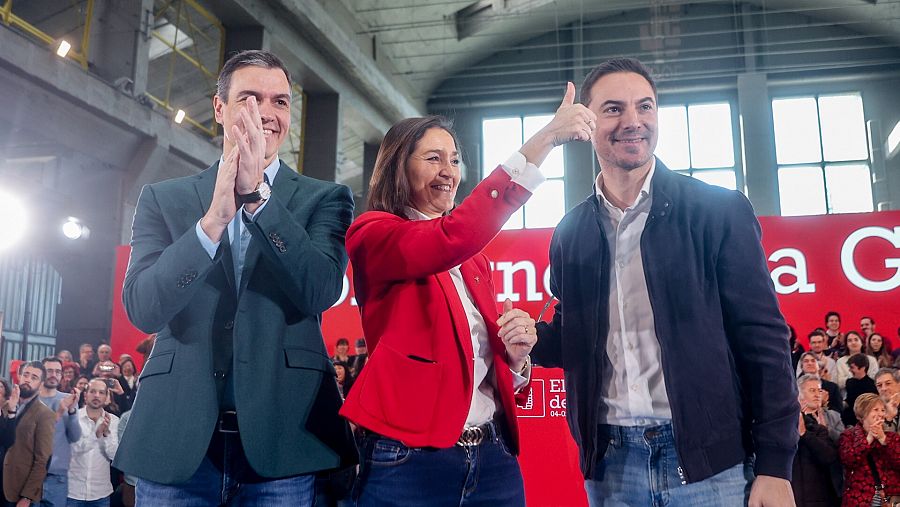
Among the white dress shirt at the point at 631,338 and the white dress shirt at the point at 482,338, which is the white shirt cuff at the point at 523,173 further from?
the white dress shirt at the point at 631,338

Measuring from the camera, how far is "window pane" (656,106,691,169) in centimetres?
1744

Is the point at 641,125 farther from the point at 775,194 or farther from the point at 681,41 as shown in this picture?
the point at 681,41

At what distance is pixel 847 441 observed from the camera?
562cm

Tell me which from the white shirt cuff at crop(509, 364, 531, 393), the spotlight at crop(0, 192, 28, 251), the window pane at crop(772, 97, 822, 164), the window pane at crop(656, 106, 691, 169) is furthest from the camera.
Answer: the window pane at crop(656, 106, 691, 169)

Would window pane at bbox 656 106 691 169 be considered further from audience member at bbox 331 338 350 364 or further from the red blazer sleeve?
the red blazer sleeve

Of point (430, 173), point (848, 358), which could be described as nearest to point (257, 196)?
point (430, 173)

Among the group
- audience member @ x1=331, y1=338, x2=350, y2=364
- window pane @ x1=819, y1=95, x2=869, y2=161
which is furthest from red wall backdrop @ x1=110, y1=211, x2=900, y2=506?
window pane @ x1=819, y1=95, x2=869, y2=161

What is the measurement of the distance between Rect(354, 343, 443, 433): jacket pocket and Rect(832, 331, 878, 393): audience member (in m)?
6.70

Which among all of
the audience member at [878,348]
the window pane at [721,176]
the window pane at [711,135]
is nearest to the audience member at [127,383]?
the audience member at [878,348]

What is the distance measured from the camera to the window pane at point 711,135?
1745cm

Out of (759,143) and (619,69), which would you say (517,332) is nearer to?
(619,69)

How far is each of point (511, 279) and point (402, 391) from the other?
636 centimetres

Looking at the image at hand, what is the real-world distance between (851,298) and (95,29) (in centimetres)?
960

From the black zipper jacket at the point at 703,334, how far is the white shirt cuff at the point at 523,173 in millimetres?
373
